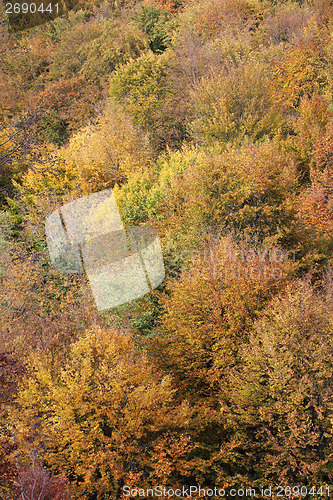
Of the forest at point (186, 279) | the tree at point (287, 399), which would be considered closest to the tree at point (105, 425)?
the forest at point (186, 279)

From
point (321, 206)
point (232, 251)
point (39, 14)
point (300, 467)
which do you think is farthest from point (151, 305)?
point (39, 14)

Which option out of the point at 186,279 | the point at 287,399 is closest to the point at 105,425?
the point at 287,399

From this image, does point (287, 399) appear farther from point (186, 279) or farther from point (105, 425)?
point (186, 279)

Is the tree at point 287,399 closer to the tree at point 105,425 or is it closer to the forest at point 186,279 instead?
the forest at point 186,279

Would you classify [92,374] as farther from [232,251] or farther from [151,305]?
[232,251]

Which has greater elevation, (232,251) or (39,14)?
(39,14)

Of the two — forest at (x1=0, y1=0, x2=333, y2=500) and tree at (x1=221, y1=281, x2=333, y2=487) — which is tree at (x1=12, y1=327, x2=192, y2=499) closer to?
forest at (x1=0, y1=0, x2=333, y2=500)

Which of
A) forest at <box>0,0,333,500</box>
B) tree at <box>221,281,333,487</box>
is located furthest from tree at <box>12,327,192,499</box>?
tree at <box>221,281,333,487</box>

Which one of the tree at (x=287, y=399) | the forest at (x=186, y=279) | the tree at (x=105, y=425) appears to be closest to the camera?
the tree at (x=105, y=425)
